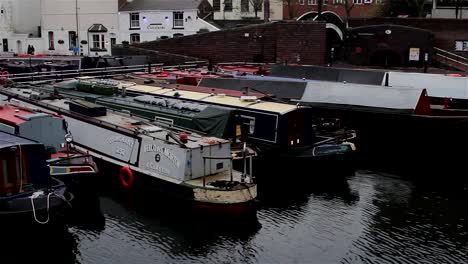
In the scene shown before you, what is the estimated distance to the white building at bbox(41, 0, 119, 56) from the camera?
5653 centimetres

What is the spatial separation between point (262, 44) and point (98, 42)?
22.1 metres

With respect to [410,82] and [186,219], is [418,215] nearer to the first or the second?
[186,219]

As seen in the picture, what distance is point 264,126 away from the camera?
21.3 meters

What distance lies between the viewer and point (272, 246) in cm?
1503

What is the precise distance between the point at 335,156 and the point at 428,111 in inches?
280

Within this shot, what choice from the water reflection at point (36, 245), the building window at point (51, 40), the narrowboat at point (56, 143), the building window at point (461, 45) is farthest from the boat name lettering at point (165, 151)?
the building window at point (51, 40)

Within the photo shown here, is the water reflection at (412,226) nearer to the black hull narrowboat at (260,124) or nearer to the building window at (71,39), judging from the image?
the black hull narrowboat at (260,124)

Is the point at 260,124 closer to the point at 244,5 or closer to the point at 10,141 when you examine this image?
the point at 10,141

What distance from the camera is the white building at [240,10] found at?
2379 inches

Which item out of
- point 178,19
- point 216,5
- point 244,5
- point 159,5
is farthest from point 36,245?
point 216,5

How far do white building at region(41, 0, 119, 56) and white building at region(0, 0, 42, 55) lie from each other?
208 centimetres

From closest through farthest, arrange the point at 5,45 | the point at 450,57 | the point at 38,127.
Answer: the point at 38,127 → the point at 450,57 → the point at 5,45

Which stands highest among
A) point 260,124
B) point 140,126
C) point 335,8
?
point 335,8

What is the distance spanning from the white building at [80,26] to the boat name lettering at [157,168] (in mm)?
40603
